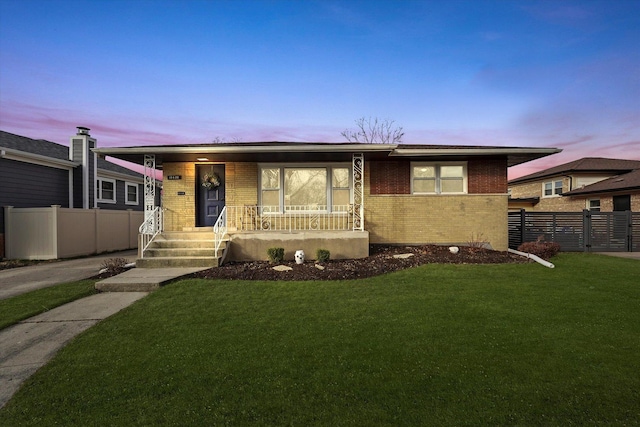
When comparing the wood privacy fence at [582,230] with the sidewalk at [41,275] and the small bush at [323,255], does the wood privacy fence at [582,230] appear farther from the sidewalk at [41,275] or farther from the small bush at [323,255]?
the sidewalk at [41,275]

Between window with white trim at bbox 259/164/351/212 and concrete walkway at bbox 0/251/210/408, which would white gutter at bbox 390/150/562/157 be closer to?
window with white trim at bbox 259/164/351/212

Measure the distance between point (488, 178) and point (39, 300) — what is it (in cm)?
1278

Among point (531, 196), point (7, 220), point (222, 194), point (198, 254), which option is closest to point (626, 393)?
point (198, 254)

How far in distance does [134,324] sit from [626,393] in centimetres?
576

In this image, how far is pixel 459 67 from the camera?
13922 millimetres

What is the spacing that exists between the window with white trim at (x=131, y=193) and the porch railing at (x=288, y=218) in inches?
511

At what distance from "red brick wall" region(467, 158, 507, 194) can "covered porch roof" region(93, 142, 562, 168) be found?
434 mm

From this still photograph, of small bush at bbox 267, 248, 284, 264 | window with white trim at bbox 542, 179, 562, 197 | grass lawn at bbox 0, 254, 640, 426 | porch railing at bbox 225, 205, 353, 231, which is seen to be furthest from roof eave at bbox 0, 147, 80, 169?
window with white trim at bbox 542, 179, 562, 197

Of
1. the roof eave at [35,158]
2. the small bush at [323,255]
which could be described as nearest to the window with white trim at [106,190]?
the roof eave at [35,158]

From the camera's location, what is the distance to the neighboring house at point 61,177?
13.2 metres

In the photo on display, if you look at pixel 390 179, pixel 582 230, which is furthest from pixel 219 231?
pixel 582 230

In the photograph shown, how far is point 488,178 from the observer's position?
37.4ft

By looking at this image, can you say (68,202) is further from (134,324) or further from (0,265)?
(134,324)

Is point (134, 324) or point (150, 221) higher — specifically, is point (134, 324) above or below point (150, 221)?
below
